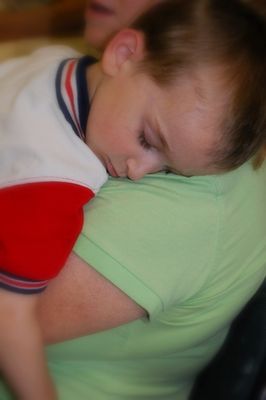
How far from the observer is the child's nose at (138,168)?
843 millimetres

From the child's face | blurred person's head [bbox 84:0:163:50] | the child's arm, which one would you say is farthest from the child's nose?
blurred person's head [bbox 84:0:163:50]

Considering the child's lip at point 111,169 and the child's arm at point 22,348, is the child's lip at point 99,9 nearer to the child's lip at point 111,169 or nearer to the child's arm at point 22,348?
the child's lip at point 111,169

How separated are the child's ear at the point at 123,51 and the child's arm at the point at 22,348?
33 cm

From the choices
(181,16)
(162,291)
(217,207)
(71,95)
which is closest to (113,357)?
(162,291)

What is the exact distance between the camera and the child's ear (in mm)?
848

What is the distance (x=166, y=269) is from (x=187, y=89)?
0.24 meters

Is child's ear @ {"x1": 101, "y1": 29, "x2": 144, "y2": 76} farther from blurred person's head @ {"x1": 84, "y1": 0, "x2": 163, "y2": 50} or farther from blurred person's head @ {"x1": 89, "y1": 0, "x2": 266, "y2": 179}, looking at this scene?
blurred person's head @ {"x1": 84, "y1": 0, "x2": 163, "y2": 50}

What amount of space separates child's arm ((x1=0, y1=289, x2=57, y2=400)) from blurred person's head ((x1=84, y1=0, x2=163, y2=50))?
1.62ft

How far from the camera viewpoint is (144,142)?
0.85m

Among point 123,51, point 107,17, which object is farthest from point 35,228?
point 107,17

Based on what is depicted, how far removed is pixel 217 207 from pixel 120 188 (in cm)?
14

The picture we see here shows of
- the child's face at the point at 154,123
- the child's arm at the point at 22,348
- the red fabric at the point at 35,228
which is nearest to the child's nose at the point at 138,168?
the child's face at the point at 154,123

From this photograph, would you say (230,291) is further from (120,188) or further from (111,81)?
(111,81)

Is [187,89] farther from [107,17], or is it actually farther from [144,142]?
[107,17]
